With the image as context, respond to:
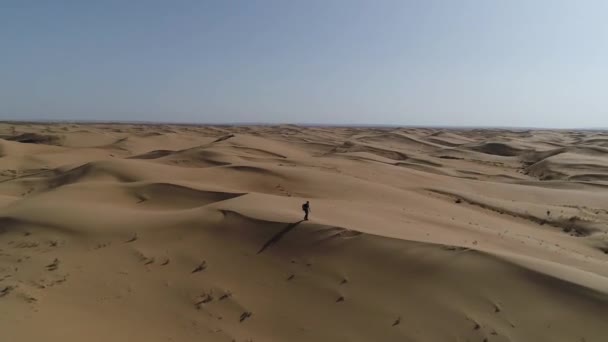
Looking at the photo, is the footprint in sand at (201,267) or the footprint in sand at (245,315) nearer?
the footprint in sand at (245,315)

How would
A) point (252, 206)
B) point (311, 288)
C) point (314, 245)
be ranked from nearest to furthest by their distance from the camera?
point (311, 288) → point (314, 245) → point (252, 206)

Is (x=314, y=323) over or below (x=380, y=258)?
below

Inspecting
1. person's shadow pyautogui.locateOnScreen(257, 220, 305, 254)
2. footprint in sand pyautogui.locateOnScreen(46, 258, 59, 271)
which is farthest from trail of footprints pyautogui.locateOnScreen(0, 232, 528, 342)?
person's shadow pyautogui.locateOnScreen(257, 220, 305, 254)

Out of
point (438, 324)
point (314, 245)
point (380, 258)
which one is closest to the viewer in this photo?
point (438, 324)

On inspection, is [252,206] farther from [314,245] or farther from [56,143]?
[56,143]

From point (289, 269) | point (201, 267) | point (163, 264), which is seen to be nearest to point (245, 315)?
point (289, 269)

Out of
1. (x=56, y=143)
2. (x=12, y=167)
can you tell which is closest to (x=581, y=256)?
(x=12, y=167)

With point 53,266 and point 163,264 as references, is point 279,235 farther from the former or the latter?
point 53,266

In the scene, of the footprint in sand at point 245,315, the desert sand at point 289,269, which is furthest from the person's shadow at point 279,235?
the footprint in sand at point 245,315

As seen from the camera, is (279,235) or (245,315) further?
(279,235)

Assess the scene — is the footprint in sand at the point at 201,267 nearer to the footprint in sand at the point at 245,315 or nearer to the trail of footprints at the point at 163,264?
the trail of footprints at the point at 163,264

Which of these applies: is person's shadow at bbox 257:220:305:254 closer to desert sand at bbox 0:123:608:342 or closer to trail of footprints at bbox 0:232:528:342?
desert sand at bbox 0:123:608:342
